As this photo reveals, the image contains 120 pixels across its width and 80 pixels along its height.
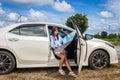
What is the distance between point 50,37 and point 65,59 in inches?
31.9

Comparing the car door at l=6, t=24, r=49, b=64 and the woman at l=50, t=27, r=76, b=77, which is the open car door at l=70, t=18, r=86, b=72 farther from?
the car door at l=6, t=24, r=49, b=64

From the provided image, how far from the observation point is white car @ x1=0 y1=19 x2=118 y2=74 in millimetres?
7277

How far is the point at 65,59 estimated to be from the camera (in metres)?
7.27

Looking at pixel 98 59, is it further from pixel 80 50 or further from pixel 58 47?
pixel 58 47

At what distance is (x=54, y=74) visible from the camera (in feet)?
24.3

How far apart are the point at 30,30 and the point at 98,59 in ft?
7.66

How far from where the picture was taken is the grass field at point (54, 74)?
688 centimetres

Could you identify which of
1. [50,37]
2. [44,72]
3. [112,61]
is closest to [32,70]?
[44,72]

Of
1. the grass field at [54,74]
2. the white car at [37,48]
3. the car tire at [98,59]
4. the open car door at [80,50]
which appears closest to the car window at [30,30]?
the white car at [37,48]

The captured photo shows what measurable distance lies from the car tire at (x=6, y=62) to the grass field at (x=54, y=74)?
0.17 m

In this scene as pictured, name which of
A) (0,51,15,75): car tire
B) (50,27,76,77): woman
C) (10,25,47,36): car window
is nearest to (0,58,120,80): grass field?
(0,51,15,75): car tire

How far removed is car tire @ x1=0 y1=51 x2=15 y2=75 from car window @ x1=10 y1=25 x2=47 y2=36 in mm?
730

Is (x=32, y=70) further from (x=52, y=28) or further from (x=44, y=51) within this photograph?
(x=52, y=28)

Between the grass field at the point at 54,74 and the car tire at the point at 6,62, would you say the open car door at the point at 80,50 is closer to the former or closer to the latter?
the grass field at the point at 54,74
